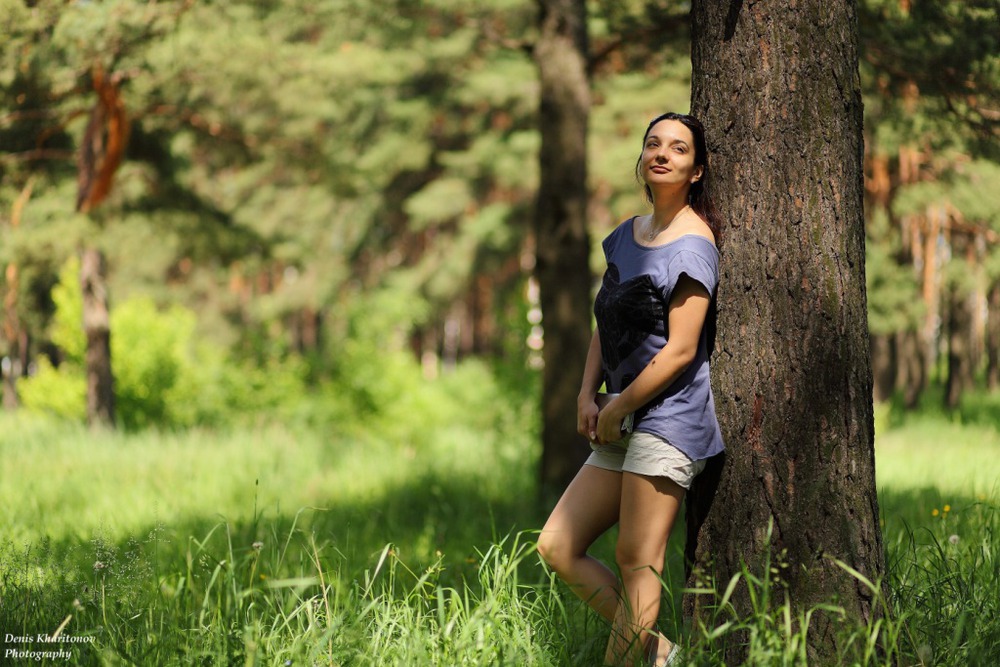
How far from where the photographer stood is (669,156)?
3.05 metres

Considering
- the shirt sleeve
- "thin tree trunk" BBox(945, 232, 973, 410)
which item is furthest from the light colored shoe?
"thin tree trunk" BBox(945, 232, 973, 410)

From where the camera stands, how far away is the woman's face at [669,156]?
10.0 ft

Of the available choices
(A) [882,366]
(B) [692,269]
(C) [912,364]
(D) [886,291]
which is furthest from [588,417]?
(C) [912,364]

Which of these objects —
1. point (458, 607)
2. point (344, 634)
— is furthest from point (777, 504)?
point (344, 634)

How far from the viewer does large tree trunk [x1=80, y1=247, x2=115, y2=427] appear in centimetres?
1162

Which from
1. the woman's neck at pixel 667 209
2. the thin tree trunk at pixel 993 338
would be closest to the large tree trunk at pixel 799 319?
the woman's neck at pixel 667 209

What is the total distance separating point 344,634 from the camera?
113 inches

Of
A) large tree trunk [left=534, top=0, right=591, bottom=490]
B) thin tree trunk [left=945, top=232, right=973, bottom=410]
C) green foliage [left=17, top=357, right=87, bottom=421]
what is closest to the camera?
large tree trunk [left=534, top=0, right=591, bottom=490]

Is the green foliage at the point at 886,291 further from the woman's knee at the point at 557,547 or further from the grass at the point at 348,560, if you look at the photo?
the woman's knee at the point at 557,547

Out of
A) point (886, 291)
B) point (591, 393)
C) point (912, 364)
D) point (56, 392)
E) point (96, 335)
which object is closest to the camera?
point (591, 393)

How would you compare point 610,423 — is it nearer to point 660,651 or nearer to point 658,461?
point 658,461

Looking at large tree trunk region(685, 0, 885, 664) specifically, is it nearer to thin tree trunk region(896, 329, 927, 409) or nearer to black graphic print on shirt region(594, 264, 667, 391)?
black graphic print on shirt region(594, 264, 667, 391)

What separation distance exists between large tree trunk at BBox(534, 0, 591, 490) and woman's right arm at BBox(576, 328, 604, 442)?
3822 millimetres

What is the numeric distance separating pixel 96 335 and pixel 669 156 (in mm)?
10564
